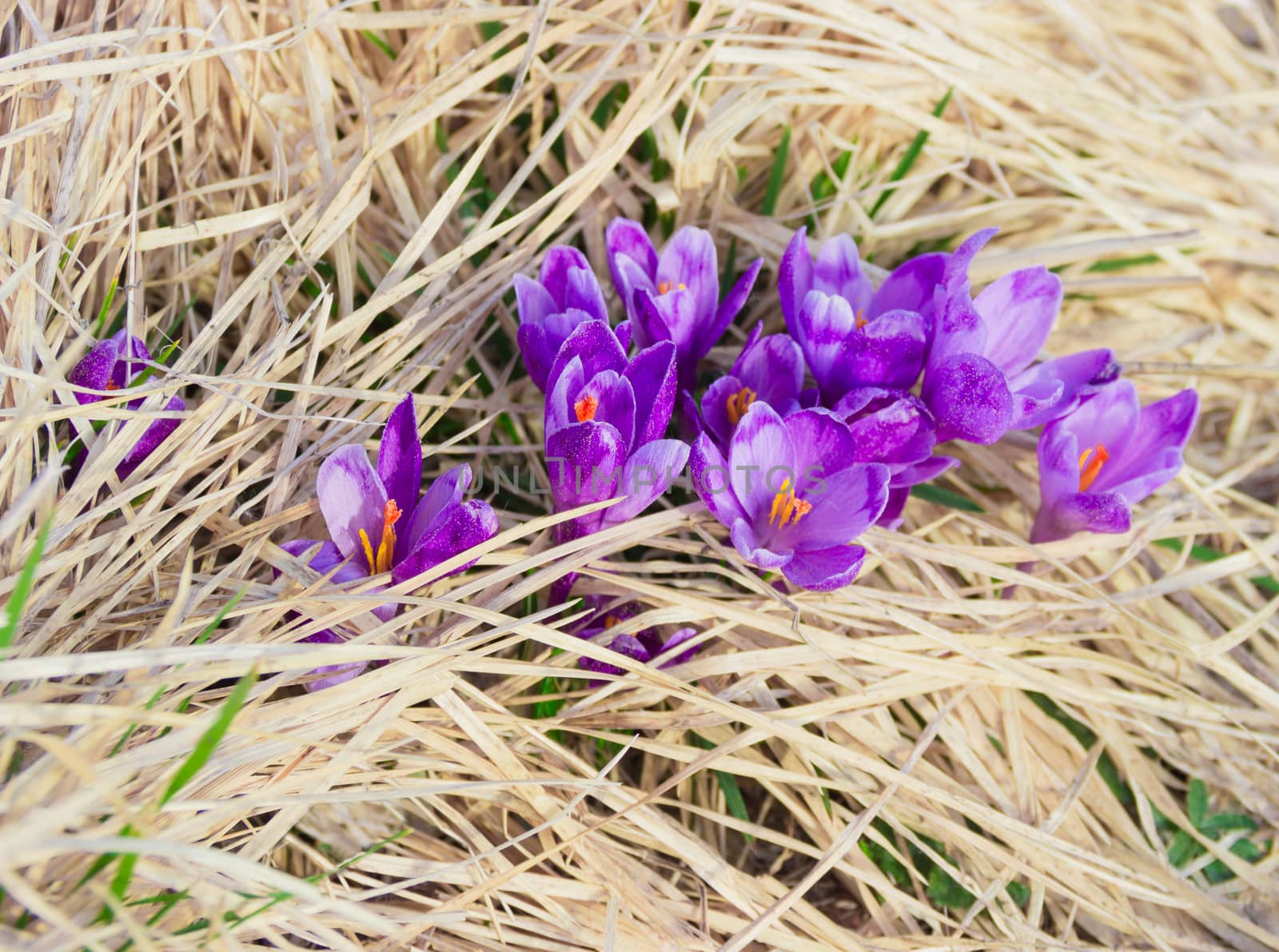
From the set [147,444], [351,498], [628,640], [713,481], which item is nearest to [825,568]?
[713,481]

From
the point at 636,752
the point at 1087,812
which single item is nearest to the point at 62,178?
the point at 636,752

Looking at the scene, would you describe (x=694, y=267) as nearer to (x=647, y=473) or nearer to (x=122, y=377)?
(x=647, y=473)

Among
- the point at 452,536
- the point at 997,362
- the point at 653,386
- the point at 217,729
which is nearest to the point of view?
the point at 217,729

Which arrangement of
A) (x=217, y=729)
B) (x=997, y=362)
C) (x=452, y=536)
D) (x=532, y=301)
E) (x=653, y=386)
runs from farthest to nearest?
1. (x=997, y=362)
2. (x=532, y=301)
3. (x=653, y=386)
4. (x=452, y=536)
5. (x=217, y=729)

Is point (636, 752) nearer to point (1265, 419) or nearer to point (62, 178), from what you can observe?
point (62, 178)

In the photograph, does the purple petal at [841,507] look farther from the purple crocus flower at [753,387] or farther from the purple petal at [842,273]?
the purple petal at [842,273]

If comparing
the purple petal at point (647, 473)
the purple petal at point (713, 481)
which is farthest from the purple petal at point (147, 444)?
the purple petal at point (713, 481)

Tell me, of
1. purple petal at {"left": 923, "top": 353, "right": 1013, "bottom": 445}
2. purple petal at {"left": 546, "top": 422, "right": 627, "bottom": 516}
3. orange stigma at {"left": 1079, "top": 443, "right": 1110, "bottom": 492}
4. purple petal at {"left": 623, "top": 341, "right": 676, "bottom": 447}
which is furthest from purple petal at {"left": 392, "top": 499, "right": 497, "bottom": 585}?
orange stigma at {"left": 1079, "top": 443, "right": 1110, "bottom": 492}
